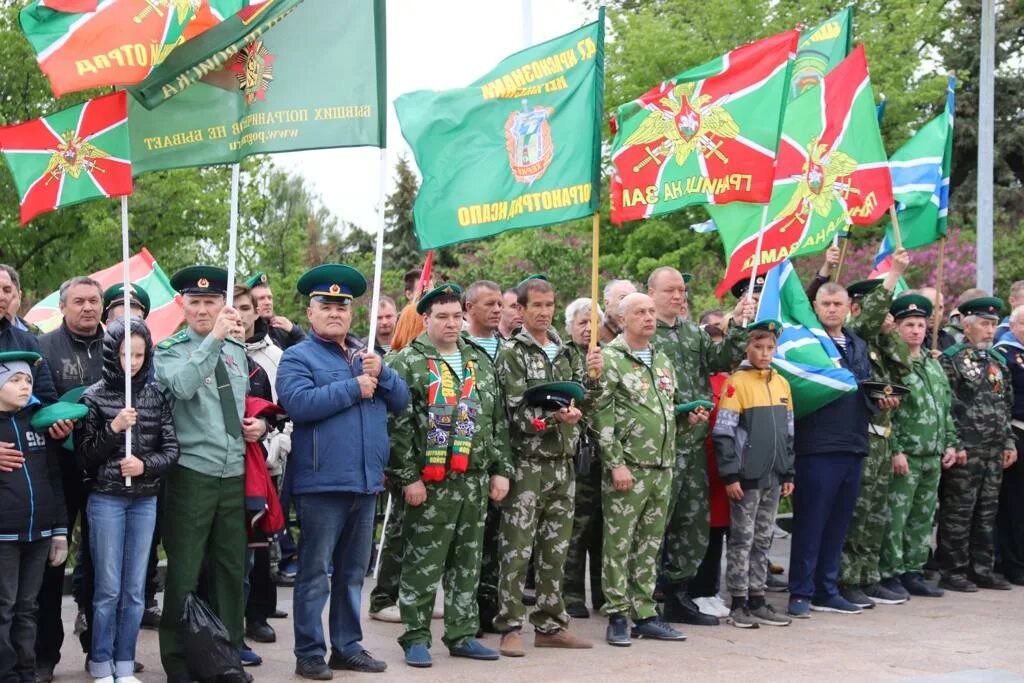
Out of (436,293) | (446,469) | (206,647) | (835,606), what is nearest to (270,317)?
(436,293)

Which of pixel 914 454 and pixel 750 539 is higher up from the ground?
pixel 914 454

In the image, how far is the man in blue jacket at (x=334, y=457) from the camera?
7.32 metres

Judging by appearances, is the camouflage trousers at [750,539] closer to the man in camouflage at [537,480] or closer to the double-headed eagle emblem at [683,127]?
the man in camouflage at [537,480]

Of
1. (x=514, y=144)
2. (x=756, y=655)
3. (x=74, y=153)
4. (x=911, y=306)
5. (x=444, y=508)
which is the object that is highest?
(x=514, y=144)

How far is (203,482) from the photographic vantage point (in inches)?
279

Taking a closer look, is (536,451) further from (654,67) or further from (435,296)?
(654,67)

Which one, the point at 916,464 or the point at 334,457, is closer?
the point at 334,457

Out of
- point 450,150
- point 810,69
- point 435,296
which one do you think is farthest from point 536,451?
point 810,69

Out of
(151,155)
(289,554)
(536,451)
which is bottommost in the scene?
(289,554)

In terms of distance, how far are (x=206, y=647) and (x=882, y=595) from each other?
610 centimetres

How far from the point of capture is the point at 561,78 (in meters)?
8.45

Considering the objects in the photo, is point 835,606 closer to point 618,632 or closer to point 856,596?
point 856,596

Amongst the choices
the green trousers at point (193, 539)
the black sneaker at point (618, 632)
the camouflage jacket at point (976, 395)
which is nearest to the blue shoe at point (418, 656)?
the green trousers at point (193, 539)

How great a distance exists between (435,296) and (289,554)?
3.85 metres
